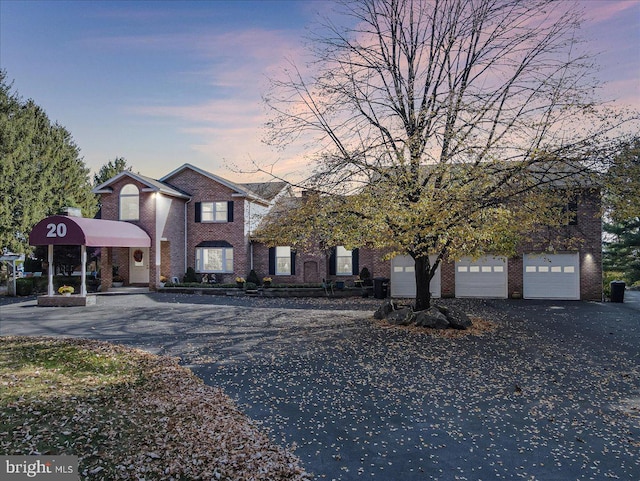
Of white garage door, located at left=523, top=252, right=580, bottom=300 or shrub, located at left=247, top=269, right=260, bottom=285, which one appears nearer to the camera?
white garage door, located at left=523, top=252, right=580, bottom=300

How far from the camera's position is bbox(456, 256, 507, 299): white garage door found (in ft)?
67.3

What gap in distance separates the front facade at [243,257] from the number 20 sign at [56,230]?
4951 mm

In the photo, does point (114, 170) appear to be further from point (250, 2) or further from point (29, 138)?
point (250, 2)

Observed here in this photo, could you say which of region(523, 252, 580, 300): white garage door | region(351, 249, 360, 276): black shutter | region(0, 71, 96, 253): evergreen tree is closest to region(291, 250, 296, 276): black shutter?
region(351, 249, 360, 276): black shutter

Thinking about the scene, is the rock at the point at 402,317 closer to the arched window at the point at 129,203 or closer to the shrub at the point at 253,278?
the shrub at the point at 253,278

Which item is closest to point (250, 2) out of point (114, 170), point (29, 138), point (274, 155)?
point (274, 155)

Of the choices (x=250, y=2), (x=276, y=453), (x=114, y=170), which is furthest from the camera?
(x=114, y=170)

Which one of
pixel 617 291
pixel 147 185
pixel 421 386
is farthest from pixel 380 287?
pixel 147 185

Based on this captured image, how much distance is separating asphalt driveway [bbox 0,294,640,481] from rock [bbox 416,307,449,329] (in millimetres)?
804

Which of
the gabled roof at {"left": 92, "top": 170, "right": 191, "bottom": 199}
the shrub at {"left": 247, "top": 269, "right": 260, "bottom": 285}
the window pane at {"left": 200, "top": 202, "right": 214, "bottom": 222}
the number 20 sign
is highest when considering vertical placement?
the gabled roof at {"left": 92, "top": 170, "right": 191, "bottom": 199}

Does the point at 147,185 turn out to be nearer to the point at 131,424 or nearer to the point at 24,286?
the point at 24,286

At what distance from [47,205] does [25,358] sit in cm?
2642

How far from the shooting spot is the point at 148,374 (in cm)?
729

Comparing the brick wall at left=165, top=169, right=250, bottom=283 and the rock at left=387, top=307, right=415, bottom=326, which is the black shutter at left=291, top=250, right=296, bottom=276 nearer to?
the brick wall at left=165, top=169, right=250, bottom=283
